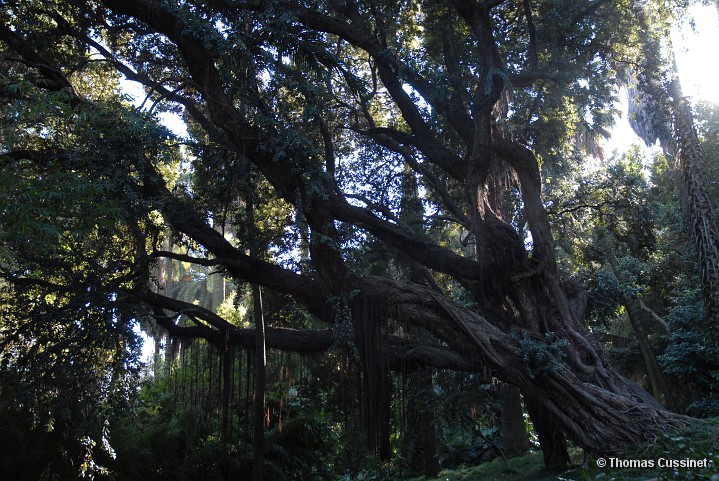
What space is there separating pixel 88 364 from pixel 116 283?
3.72 feet

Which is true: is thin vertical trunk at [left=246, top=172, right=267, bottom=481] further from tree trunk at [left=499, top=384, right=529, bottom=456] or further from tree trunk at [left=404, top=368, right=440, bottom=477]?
tree trunk at [left=499, top=384, right=529, bottom=456]

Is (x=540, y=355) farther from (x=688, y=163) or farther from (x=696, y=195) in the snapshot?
(x=688, y=163)

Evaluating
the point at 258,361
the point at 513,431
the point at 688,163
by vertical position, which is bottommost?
the point at 513,431

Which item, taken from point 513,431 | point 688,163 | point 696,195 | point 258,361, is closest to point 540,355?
point 258,361

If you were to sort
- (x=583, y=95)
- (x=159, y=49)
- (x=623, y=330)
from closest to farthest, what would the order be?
(x=583, y=95) → (x=159, y=49) → (x=623, y=330)

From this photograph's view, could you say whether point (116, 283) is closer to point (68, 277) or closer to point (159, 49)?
point (68, 277)

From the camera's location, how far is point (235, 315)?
1520 cm

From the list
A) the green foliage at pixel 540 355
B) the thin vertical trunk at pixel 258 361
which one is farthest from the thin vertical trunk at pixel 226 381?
the green foliage at pixel 540 355

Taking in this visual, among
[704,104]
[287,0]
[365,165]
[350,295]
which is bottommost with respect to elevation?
[350,295]

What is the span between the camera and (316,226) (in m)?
9.20

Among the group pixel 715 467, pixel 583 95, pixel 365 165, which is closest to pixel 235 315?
pixel 365 165

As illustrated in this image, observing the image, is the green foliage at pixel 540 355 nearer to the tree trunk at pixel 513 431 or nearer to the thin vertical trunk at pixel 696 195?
the thin vertical trunk at pixel 696 195

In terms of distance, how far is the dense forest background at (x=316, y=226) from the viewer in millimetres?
7980

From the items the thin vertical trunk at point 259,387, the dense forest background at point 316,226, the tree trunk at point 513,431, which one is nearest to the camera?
the dense forest background at point 316,226
